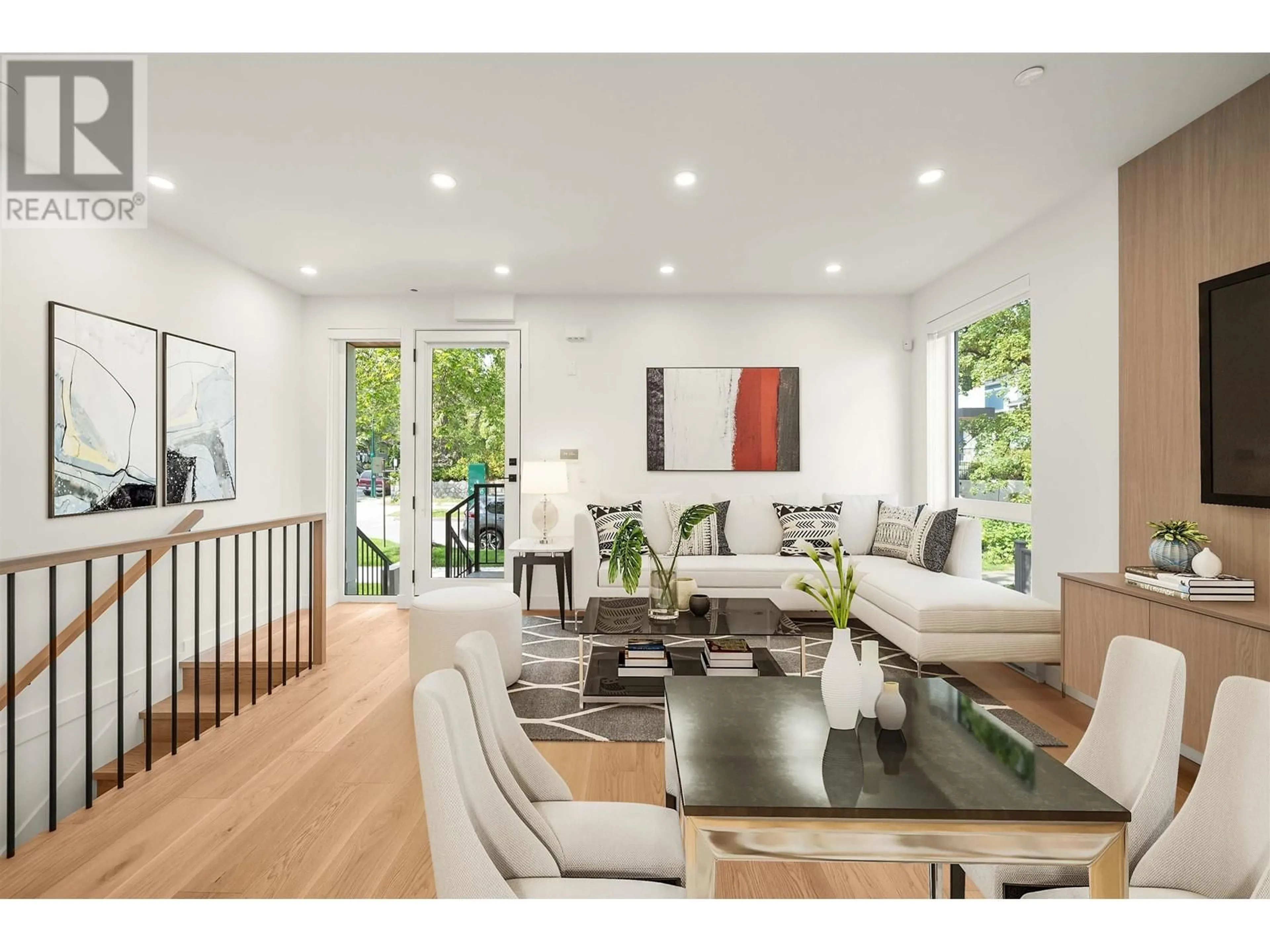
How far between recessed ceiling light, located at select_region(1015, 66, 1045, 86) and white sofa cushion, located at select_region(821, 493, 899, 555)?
3.35 meters

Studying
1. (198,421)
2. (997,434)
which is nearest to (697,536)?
(997,434)

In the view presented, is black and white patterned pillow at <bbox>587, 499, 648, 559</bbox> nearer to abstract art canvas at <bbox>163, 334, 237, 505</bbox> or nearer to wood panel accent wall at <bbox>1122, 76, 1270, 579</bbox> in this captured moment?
abstract art canvas at <bbox>163, 334, 237, 505</bbox>

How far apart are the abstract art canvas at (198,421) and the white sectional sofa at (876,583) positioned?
8.08 ft

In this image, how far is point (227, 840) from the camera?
6.88ft

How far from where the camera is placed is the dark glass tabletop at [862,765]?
3.60 feet

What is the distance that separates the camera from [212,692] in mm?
4219

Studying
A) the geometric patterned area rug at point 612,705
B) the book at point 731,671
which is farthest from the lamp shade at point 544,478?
the book at point 731,671

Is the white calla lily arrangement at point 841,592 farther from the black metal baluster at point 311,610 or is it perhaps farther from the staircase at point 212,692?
the black metal baluster at point 311,610

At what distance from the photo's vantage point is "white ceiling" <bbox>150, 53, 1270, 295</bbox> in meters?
2.43

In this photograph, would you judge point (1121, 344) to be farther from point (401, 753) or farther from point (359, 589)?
point (359, 589)

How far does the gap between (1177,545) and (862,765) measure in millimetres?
2226

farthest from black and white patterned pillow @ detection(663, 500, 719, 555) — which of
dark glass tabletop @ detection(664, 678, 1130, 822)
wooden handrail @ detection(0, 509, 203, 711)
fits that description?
dark glass tabletop @ detection(664, 678, 1130, 822)

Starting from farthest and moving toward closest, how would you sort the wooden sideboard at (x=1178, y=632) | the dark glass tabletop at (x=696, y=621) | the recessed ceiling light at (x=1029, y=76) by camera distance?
1. the dark glass tabletop at (x=696, y=621)
2. the recessed ceiling light at (x=1029, y=76)
3. the wooden sideboard at (x=1178, y=632)
